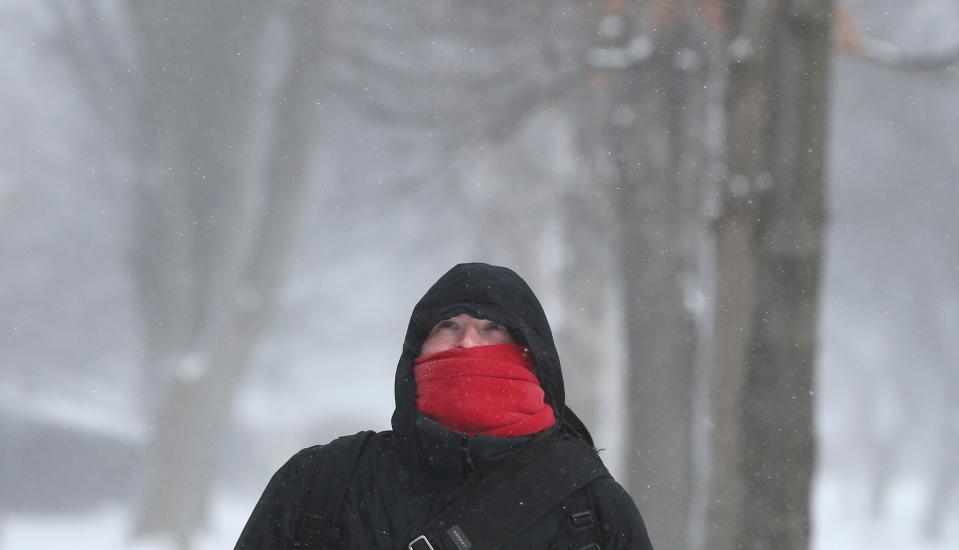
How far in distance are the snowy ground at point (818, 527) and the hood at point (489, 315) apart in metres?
4.29

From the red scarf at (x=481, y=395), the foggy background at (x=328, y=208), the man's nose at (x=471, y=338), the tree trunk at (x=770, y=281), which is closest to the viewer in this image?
the red scarf at (x=481, y=395)

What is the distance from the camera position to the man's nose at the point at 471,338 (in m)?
2.34

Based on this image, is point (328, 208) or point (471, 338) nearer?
point (471, 338)

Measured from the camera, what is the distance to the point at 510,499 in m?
2.16

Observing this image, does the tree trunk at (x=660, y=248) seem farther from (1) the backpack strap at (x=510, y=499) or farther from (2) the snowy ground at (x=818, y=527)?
(1) the backpack strap at (x=510, y=499)

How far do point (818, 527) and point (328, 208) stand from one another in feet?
44.1

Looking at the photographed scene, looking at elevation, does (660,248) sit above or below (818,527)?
above

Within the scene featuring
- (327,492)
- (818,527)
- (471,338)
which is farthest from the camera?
(818,527)

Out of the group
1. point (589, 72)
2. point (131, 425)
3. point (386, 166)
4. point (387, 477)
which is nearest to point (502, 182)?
point (386, 166)

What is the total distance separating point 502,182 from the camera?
43.4 feet

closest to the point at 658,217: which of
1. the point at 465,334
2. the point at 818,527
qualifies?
the point at 465,334

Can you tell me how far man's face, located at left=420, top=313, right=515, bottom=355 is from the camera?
92.7 inches

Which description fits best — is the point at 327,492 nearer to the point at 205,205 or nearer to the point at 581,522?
the point at 581,522

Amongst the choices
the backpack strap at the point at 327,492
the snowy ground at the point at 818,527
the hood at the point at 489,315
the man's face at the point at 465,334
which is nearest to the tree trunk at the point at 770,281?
the snowy ground at the point at 818,527
